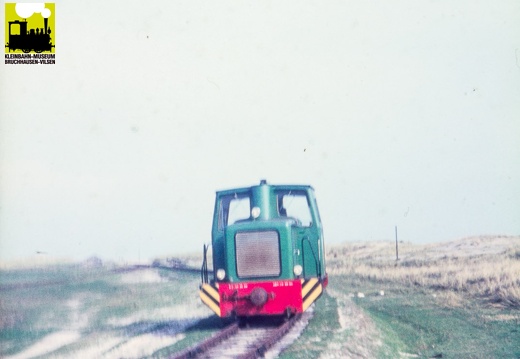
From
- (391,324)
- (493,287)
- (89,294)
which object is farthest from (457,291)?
(89,294)

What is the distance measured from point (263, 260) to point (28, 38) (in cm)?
587

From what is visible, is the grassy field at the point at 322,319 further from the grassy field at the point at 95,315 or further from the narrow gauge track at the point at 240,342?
the narrow gauge track at the point at 240,342

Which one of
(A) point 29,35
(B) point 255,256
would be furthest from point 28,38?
(B) point 255,256

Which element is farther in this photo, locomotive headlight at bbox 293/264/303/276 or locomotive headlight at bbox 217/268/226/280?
locomotive headlight at bbox 217/268/226/280

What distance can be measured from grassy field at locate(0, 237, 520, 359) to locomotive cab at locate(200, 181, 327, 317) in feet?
2.59

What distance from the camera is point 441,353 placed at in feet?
34.3

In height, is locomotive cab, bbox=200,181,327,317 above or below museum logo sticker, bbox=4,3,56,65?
below

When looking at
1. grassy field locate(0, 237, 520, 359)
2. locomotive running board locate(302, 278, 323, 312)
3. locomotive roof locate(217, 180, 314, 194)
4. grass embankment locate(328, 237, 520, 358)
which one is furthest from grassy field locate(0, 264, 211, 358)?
grass embankment locate(328, 237, 520, 358)

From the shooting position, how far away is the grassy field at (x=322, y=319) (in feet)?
35.8

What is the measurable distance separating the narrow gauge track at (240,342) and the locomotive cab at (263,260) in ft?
1.41

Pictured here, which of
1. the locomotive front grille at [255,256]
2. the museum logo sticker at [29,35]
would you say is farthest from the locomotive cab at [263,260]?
the museum logo sticker at [29,35]

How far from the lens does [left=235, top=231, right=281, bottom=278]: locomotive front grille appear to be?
40.3 ft

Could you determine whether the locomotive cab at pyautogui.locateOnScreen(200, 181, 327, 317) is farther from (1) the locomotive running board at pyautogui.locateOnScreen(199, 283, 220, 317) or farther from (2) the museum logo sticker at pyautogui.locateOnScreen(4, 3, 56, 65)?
(2) the museum logo sticker at pyautogui.locateOnScreen(4, 3, 56, 65)

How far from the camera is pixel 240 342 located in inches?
433
